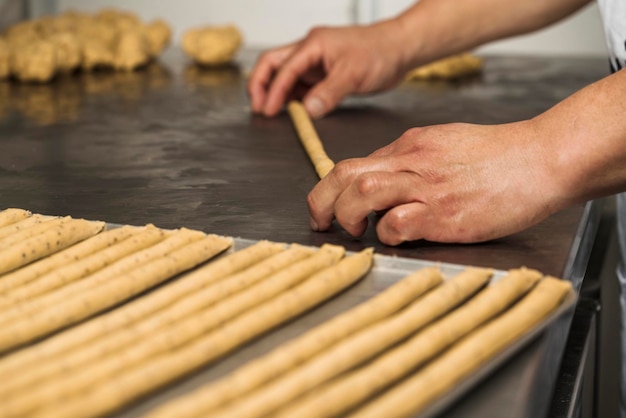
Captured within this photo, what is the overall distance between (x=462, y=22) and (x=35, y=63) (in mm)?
1069

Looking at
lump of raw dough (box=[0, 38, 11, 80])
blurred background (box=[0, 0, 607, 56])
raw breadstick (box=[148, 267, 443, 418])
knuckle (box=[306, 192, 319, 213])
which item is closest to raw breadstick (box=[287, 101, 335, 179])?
knuckle (box=[306, 192, 319, 213])

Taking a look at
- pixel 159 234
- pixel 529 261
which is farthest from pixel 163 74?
pixel 529 261

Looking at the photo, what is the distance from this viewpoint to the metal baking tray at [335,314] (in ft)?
2.34

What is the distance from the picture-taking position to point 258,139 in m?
1.74

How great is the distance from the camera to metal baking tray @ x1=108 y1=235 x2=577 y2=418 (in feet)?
2.34

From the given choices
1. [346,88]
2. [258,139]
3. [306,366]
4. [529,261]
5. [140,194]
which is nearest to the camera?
[306,366]

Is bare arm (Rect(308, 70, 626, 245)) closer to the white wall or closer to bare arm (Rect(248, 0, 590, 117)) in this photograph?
bare arm (Rect(248, 0, 590, 117))

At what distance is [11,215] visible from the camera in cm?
117

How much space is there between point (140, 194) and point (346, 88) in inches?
28.0

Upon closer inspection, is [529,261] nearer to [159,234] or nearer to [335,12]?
[159,234]

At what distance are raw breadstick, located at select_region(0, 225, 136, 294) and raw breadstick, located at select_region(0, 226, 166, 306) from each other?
0.02 m

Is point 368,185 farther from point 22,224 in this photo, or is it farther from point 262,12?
point 262,12

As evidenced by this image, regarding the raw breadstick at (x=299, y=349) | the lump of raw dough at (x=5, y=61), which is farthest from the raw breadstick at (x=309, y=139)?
the lump of raw dough at (x=5, y=61)

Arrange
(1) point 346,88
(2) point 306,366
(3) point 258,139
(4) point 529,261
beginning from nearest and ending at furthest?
1. (2) point 306,366
2. (4) point 529,261
3. (3) point 258,139
4. (1) point 346,88
